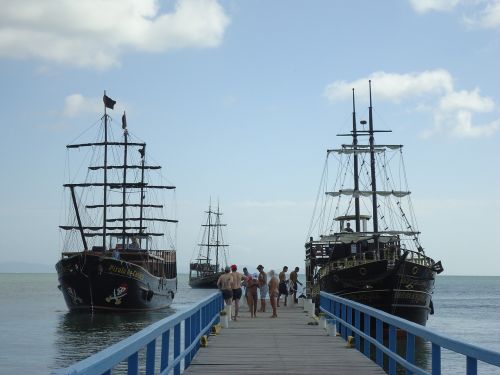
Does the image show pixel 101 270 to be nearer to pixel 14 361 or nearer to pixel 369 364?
pixel 14 361

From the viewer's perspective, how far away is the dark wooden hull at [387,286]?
36.6 metres

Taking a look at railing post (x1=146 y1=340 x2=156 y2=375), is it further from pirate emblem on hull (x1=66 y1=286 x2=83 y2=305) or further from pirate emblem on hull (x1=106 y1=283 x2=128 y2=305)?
pirate emblem on hull (x1=66 y1=286 x2=83 y2=305)

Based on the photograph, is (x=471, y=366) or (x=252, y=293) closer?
(x=471, y=366)

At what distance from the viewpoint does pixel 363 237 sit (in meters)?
44.8

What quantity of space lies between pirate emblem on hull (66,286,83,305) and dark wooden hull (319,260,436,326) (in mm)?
24695

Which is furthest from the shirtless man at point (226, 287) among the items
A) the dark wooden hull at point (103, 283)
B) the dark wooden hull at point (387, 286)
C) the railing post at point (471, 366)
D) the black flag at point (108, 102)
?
→ the black flag at point (108, 102)

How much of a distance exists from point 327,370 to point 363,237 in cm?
3224

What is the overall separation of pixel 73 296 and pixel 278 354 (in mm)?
44146

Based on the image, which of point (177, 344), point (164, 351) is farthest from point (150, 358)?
point (177, 344)

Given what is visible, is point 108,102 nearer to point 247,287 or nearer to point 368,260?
point 368,260

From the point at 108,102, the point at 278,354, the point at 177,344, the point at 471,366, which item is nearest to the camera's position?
the point at 471,366

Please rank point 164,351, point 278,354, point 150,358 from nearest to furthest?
point 150,358
point 164,351
point 278,354

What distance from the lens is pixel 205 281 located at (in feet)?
474

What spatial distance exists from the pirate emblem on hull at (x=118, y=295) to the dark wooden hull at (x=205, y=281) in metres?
85.1
